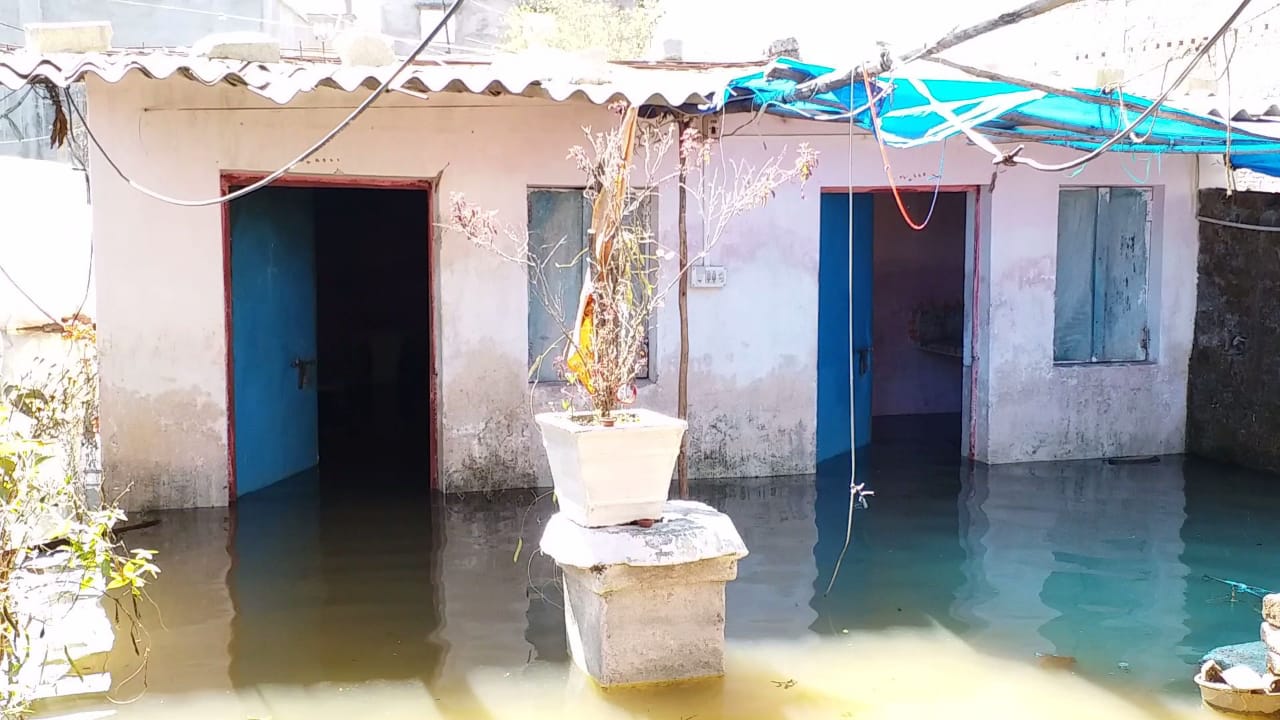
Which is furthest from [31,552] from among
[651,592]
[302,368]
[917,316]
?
[917,316]

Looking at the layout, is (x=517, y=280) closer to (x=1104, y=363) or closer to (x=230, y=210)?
(x=230, y=210)

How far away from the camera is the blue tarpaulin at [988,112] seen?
20.1 ft

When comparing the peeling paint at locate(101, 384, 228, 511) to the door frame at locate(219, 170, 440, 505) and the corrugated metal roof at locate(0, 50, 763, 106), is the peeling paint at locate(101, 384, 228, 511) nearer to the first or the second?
the door frame at locate(219, 170, 440, 505)

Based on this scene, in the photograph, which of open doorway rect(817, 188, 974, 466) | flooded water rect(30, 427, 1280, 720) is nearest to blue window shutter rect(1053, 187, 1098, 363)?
flooded water rect(30, 427, 1280, 720)

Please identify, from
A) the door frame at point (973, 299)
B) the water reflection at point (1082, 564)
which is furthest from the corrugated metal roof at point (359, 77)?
the water reflection at point (1082, 564)

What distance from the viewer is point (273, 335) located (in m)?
9.11

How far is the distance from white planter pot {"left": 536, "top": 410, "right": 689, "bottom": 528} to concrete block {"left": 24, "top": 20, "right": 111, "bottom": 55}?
4.76 metres

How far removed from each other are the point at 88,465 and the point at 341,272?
17.0 ft

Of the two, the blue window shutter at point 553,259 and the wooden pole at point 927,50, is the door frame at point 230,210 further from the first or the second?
the wooden pole at point 927,50

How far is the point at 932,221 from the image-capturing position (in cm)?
1274

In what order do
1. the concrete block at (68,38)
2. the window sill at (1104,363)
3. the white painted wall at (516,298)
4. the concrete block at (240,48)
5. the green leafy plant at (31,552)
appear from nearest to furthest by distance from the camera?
the green leafy plant at (31,552) < the concrete block at (68,38) < the concrete block at (240,48) < the white painted wall at (516,298) < the window sill at (1104,363)

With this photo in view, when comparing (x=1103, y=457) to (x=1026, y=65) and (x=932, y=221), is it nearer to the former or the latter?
(x=932, y=221)

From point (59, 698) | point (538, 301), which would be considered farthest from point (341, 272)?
point (59, 698)

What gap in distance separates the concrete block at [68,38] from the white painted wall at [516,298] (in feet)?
0.86
